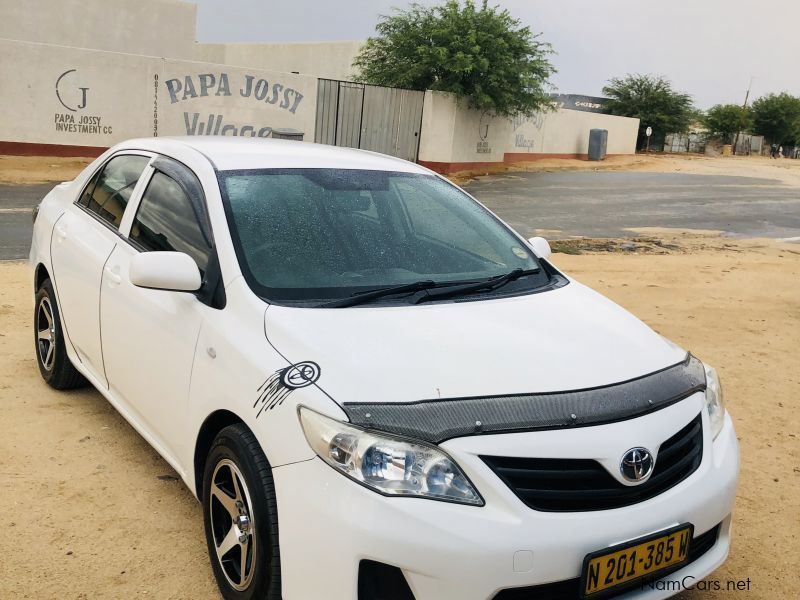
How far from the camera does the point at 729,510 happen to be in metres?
2.96

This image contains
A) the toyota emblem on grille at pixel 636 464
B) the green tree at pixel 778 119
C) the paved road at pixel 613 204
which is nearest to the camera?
the toyota emblem on grille at pixel 636 464

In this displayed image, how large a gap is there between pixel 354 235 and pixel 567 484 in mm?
1590

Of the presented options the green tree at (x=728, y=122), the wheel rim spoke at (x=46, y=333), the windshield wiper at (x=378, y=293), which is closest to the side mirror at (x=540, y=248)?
the windshield wiper at (x=378, y=293)

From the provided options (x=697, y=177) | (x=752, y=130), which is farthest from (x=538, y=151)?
(x=752, y=130)

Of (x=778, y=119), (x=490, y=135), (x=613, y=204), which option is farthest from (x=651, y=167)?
(x=778, y=119)

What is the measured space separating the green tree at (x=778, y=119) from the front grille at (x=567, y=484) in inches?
2683

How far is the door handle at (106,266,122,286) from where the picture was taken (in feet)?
12.9

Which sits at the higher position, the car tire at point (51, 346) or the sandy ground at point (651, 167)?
the sandy ground at point (651, 167)

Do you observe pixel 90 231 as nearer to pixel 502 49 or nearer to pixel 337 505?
pixel 337 505

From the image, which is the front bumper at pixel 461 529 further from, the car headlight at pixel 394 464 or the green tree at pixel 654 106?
the green tree at pixel 654 106

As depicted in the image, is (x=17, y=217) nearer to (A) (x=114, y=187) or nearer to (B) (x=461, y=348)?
(A) (x=114, y=187)

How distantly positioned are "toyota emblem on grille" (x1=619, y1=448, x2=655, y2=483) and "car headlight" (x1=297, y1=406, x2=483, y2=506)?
1.62ft

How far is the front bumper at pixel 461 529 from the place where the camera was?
7.64ft

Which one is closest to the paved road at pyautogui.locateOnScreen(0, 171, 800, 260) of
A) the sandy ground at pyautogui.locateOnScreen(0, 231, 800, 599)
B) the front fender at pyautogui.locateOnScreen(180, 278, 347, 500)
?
the sandy ground at pyautogui.locateOnScreen(0, 231, 800, 599)
